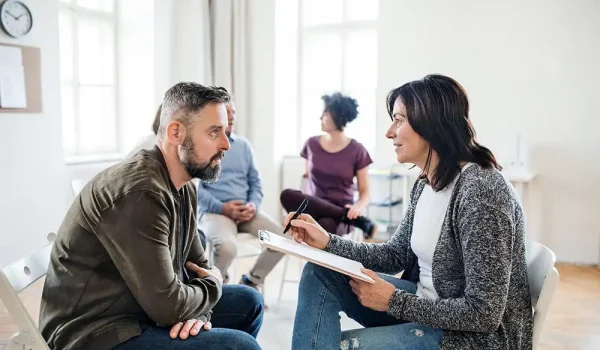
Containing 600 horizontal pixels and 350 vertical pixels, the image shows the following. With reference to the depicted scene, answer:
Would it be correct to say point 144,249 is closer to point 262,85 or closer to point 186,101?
point 186,101

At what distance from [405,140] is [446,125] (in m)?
Result: 0.12

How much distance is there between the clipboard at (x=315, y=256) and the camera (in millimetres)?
1400

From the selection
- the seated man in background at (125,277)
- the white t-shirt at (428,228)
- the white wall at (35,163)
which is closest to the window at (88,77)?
the white wall at (35,163)

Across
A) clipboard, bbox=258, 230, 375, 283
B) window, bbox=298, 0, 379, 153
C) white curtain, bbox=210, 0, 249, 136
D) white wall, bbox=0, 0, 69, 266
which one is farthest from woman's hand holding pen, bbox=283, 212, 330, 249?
window, bbox=298, 0, 379, 153

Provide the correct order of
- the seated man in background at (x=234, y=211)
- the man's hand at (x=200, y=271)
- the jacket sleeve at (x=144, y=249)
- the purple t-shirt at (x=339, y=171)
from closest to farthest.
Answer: the jacket sleeve at (x=144, y=249)
the man's hand at (x=200, y=271)
the seated man in background at (x=234, y=211)
the purple t-shirt at (x=339, y=171)

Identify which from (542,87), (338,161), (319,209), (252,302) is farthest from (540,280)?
(542,87)

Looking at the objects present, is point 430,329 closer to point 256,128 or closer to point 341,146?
point 341,146

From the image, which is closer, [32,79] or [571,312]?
[571,312]

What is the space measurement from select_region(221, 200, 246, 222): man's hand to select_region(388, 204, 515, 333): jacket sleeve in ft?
6.50

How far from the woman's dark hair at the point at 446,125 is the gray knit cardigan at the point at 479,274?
0.06 meters

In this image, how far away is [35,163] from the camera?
3887 millimetres

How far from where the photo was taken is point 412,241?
164 centimetres

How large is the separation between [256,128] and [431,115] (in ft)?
12.2

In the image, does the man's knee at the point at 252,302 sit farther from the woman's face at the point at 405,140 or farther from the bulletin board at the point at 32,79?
the bulletin board at the point at 32,79
